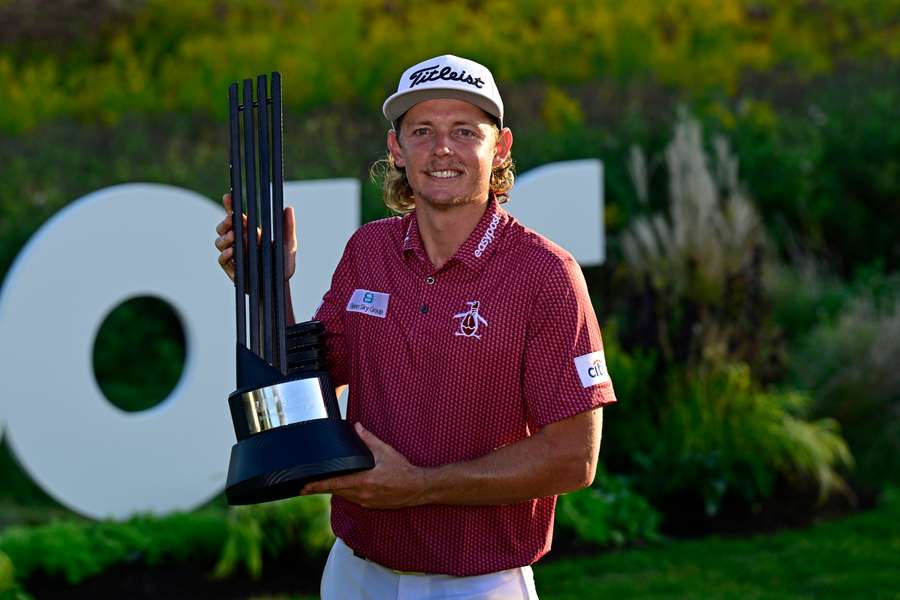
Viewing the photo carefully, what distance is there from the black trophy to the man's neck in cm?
37

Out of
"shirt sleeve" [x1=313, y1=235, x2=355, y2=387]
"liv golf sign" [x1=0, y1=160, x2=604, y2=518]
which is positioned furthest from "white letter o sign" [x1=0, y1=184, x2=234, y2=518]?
"shirt sleeve" [x1=313, y1=235, x2=355, y2=387]

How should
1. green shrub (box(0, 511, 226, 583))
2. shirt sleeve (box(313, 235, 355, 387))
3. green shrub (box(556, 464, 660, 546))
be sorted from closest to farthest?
shirt sleeve (box(313, 235, 355, 387))
green shrub (box(0, 511, 226, 583))
green shrub (box(556, 464, 660, 546))

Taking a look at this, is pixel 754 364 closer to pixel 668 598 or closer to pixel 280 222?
pixel 668 598

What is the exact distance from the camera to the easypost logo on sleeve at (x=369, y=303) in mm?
3129

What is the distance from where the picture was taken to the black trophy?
2.67 m

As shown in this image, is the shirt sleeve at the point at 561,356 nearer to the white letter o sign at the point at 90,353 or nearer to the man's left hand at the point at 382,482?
the man's left hand at the point at 382,482

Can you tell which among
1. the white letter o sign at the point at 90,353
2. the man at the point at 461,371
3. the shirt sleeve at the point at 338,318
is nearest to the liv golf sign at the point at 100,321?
the white letter o sign at the point at 90,353

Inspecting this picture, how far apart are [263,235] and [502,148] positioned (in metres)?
0.68

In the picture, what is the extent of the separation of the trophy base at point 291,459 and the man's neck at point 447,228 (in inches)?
20.6

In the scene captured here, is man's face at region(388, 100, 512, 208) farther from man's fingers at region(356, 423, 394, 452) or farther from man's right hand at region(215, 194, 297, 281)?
man's fingers at region(356, 423, 394, 452)

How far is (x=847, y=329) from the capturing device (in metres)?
8.69

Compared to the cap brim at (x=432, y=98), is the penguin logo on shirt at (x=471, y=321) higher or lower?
lower

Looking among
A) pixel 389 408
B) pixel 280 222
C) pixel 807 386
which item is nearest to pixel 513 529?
pixel 389 408

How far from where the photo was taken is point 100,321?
676 centimetres
